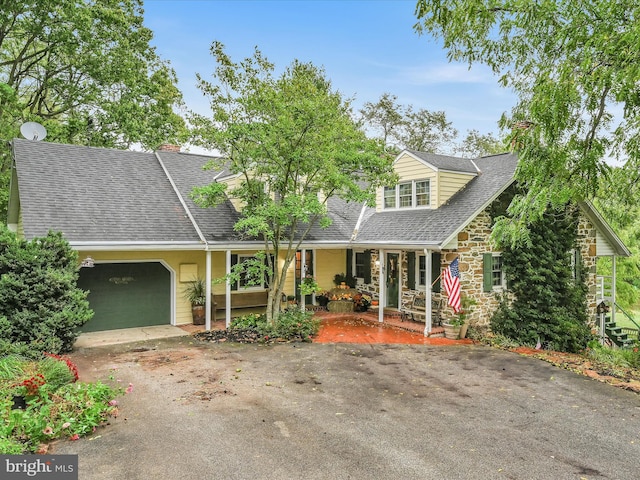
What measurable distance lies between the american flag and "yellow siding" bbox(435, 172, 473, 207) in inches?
103

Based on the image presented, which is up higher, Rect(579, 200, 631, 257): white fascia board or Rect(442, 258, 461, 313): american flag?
Rect(579, 200, 631, 257): white fascia board

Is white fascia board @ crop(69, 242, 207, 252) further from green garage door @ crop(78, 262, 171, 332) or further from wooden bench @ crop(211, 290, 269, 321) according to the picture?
wooden bench @ crop(211, 290, 269, 321)

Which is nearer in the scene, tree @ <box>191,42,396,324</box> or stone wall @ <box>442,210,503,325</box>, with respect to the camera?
tree @ <box>191,42,396,324</box>

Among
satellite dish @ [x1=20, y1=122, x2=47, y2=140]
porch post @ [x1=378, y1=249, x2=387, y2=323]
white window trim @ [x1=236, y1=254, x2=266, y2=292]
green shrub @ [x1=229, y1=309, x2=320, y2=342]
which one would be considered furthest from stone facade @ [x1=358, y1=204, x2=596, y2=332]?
satellite dish @ [x1=20, y1=122, x2=47, y2=140]

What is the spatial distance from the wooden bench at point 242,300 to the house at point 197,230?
3cm

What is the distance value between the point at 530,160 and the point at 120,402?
908 cm

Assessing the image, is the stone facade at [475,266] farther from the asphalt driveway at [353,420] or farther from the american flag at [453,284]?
the asphalt driveway at [353,420]

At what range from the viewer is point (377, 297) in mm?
14344

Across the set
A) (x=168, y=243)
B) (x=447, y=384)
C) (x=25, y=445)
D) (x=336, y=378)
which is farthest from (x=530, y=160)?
(x=25, y=445)

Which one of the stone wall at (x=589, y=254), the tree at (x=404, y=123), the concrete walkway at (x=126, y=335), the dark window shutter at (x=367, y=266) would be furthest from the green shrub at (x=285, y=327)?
the tree at (x=404, y=123)

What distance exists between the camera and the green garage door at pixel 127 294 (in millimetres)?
11125

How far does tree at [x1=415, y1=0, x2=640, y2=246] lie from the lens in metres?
6.84

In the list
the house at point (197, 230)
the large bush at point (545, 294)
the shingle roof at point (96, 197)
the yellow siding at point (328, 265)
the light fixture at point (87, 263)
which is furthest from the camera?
the yellow siding at point (328, 265)

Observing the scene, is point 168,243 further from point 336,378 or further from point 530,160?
point 530,160
